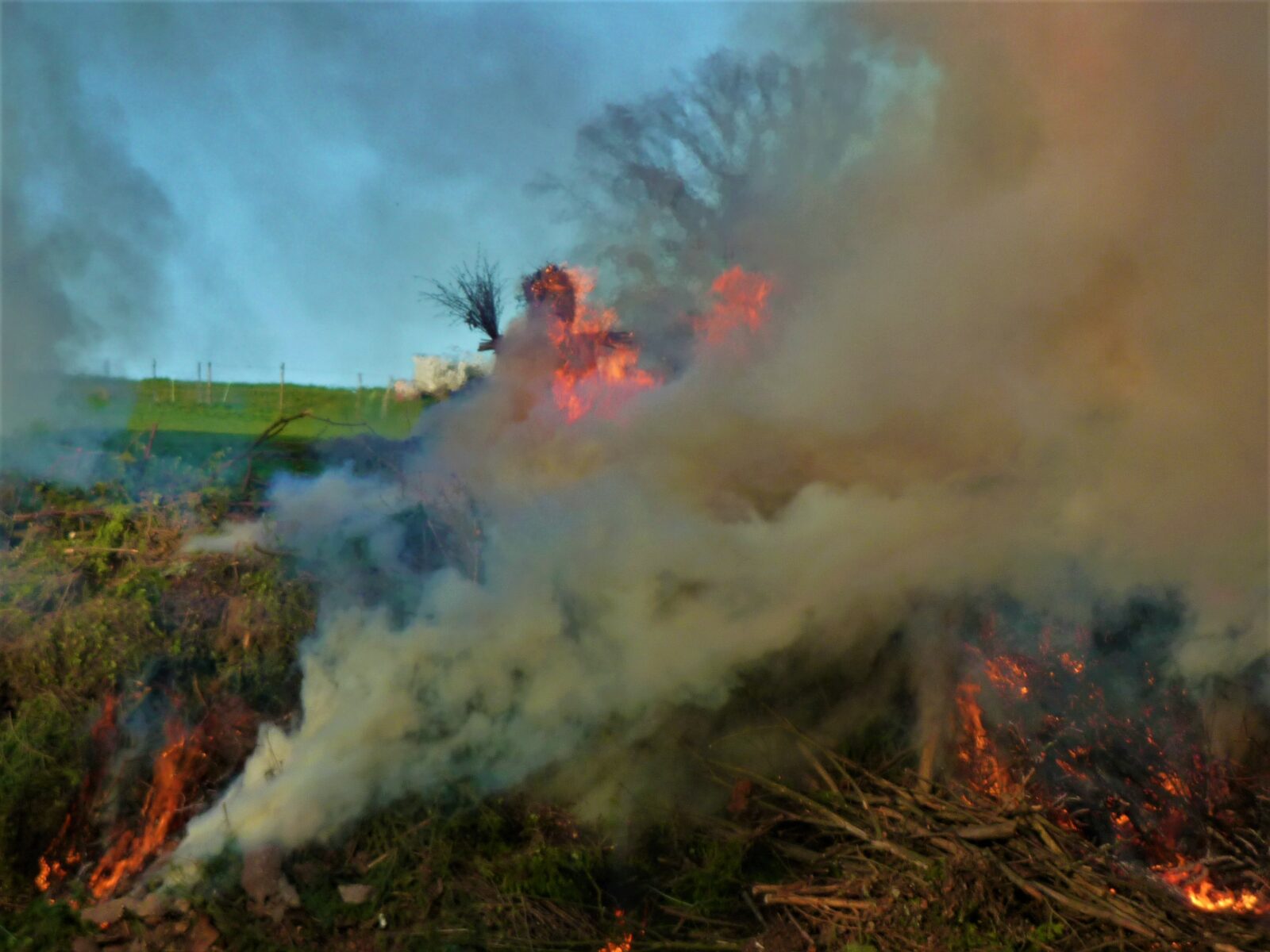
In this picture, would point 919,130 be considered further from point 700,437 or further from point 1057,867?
point 1057,867

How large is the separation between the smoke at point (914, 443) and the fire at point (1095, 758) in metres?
0.41

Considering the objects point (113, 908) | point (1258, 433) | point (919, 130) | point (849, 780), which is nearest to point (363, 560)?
point (113, 908)

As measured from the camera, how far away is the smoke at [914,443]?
5.91m

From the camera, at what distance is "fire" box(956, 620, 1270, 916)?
598 cm

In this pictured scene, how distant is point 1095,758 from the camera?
640cm

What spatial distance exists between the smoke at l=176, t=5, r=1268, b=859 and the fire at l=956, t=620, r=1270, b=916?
16.3 inches

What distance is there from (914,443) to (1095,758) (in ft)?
7.73

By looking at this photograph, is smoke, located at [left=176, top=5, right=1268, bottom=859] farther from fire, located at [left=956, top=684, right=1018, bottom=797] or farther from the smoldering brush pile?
the smoldering brush pile

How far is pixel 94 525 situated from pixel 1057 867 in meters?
7.68

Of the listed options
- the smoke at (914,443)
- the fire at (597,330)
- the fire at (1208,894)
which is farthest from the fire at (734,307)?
the fire at (1208,894)

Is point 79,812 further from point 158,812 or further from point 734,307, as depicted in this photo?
point 734,307

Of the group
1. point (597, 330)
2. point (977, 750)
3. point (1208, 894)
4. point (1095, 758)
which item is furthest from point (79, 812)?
point (1208, 894)

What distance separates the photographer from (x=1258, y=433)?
581 centimetres

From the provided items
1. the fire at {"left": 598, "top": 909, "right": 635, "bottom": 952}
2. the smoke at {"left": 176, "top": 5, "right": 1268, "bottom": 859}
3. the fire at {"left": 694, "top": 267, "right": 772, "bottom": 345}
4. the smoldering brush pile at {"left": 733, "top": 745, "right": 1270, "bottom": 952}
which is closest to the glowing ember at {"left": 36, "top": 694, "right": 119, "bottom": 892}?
the smoke at {"left": 176, "top": 5, "right": 1268, "bottom": 859}
